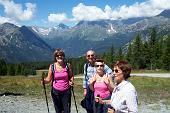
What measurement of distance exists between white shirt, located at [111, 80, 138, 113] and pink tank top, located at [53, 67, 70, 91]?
5235 millimetres

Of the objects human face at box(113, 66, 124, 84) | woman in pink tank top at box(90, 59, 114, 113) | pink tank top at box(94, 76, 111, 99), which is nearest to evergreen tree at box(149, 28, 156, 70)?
woman in pink tank top at box(90, 59, 114, 113)

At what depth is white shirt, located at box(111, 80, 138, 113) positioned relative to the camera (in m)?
6.85

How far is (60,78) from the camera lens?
12250 millimetres

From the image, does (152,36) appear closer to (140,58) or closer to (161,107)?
(140,58)

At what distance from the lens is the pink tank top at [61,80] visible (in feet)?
40.1

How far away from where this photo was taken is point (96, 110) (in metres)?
11.7

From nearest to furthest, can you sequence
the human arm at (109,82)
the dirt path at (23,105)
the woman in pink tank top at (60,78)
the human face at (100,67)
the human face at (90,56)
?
the human arm at (109,82)
the human face at (100,67)
the human face at (90,56)
the woman in pink tank top at (60,78)
the dirt path at (23,105)

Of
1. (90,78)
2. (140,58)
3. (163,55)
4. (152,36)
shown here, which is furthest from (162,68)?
(90,78)

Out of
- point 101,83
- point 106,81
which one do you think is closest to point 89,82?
point 101,83

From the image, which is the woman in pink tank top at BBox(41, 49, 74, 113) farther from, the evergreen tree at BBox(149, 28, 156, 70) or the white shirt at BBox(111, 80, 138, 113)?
the evergreen tree at BBox(149, 28, 156, 70)

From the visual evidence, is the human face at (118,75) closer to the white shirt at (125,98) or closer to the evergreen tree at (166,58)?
the white shirt at (125,98)

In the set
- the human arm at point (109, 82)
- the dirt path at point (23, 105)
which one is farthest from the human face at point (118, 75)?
the dirt path at point (23, 105)

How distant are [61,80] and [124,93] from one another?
5.53 metres

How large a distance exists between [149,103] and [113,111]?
1653 cm
